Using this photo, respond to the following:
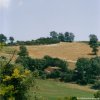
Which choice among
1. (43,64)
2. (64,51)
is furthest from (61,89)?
(64,51)

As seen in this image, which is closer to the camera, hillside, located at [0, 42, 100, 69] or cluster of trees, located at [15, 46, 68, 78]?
cluster of trees, located at [15, 46, 68, 78]

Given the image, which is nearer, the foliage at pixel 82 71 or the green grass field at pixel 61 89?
the green grass field at pixel 61 89

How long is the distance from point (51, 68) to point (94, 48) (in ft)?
86.3

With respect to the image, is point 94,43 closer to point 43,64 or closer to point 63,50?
point 63,50

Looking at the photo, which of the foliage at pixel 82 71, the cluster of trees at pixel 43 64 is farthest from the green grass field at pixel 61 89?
the cluster of trees at pixel 43 64

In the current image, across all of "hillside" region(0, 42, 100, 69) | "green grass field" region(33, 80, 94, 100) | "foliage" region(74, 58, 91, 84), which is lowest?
"green grass field" region(33, 80, 94, 100)

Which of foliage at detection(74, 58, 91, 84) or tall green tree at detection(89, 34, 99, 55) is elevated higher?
tall green tree at detection(89, 34, 99, 55)

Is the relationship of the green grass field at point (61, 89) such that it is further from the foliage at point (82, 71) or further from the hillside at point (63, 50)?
the hillside at point (63, 50)

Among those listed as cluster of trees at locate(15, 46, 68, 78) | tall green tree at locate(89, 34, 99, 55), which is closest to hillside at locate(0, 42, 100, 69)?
tall green tree at locate(89, 34, 99, 55)

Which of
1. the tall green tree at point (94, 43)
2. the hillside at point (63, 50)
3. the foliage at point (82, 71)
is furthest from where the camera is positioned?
the tall green tree at point (94, 43)

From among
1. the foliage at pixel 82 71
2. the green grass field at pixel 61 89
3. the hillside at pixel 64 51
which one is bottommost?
the green grass field at pixel 61 89

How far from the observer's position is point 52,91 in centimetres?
11025

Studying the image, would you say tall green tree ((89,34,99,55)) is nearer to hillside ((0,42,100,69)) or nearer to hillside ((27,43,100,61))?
hillside ((0,42,100,69))

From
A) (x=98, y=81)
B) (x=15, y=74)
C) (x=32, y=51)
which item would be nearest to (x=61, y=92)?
(x=98, y=81)
